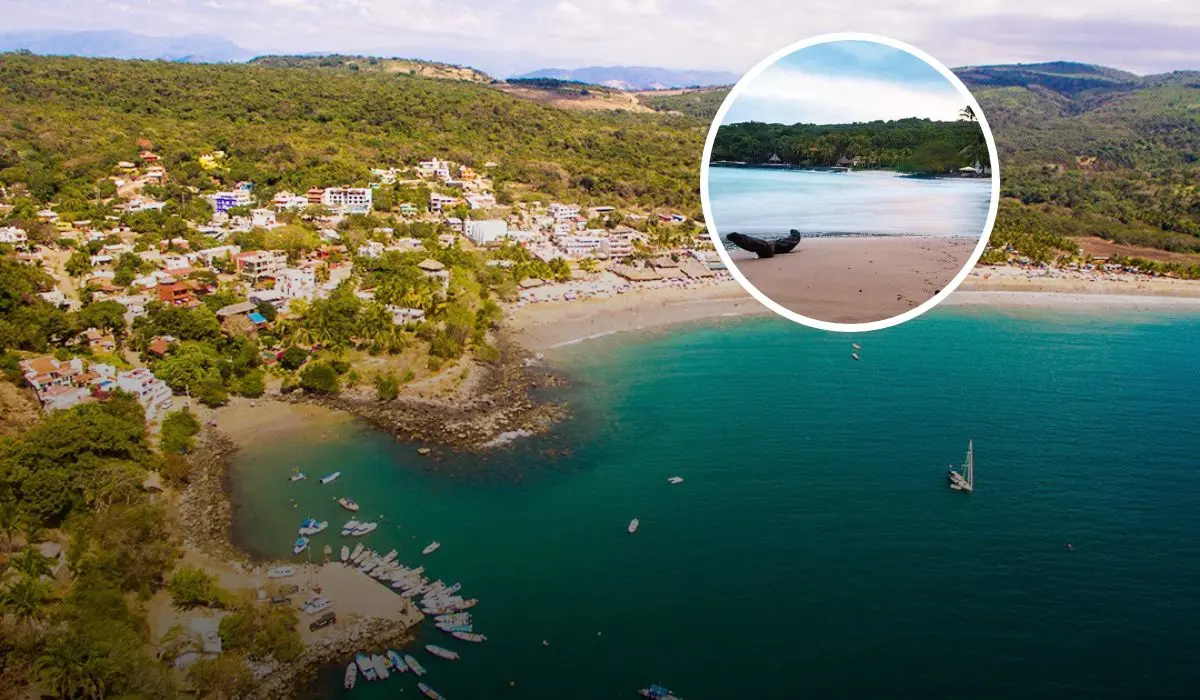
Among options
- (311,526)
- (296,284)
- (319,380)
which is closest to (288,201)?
(296,284)

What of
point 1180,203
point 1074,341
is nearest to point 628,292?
point 1074,341

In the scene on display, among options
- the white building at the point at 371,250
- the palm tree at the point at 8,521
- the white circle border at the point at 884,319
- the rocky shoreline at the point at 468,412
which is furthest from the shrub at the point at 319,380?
the white circle border at the point at 884,319

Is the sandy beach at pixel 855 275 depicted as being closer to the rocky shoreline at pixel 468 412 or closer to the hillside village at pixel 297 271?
the rocky shoreline at pixel 468 412

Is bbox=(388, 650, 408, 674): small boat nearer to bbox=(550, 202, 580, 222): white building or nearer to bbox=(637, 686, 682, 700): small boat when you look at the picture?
bbox=(637, 686, 682, 700): small boat

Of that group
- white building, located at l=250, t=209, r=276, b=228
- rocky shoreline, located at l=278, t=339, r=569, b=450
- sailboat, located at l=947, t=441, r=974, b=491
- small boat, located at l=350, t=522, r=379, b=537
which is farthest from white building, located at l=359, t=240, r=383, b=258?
sailboat, located at l=947, t=441, r=974, b=491

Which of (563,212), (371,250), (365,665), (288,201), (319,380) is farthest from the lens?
(563,212)

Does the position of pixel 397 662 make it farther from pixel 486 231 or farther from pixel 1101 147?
pixel 1101 147

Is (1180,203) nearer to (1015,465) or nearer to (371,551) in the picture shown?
(1015,465)
